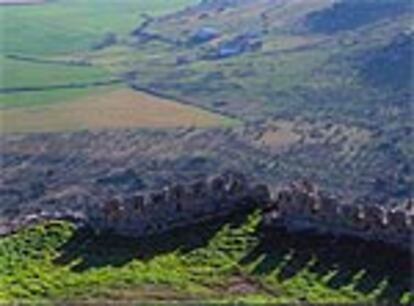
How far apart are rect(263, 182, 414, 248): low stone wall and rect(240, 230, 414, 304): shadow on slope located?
35cm

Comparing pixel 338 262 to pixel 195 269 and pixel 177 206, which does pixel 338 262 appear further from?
pixel 177 206

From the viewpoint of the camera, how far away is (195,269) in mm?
38938

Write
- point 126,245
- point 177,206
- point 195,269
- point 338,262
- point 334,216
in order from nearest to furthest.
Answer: point 338,262 → point 195,269 → point 334,216 → point 126,245 → point 177,206

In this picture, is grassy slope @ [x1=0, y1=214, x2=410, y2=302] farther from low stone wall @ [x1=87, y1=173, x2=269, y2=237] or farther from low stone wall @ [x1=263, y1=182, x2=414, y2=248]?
low stone wall @ [x1=263, y1=182, x2=414, y2=248]

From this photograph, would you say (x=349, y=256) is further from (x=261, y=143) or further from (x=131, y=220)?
(x=261, y=143)

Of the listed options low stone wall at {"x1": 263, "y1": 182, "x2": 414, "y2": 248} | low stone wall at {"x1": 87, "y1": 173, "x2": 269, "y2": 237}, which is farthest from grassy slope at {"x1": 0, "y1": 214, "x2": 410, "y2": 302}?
low stone wall at {"x1": 263, "y1": 182, "x2": 414, "y2": 248}

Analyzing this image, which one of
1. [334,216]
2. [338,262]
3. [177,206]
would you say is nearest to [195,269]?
[177,206]

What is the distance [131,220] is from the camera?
42.8m

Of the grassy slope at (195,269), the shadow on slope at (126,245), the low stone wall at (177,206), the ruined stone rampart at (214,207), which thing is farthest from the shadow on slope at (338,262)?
the low stone wall at (177,206)

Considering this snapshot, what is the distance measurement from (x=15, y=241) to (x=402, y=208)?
1404 centimetres

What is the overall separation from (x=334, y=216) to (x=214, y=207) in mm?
4884

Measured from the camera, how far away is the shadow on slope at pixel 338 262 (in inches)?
1455

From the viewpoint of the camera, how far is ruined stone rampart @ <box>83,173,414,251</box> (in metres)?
41.2

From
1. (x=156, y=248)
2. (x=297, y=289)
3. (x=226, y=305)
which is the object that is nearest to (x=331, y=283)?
(x=297, y=289)
